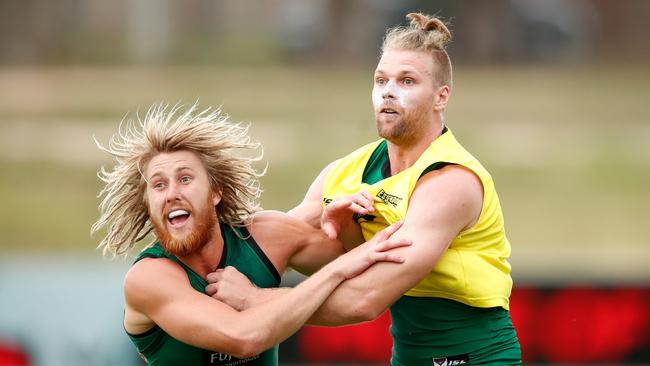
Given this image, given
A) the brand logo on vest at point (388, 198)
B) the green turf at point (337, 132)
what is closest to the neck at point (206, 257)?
the brand logo on vest at point (388, 198)

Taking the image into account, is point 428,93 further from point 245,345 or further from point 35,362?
point 35,362

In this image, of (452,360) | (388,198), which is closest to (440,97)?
(388,198)

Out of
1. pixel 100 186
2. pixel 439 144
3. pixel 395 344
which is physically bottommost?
pixel 100 186

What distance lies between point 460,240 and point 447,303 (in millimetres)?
356

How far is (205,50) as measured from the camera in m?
40.7

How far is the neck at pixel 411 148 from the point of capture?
7488mm

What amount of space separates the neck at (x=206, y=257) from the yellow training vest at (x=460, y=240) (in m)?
0.79

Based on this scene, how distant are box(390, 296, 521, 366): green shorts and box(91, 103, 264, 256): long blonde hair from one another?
1.04 metres

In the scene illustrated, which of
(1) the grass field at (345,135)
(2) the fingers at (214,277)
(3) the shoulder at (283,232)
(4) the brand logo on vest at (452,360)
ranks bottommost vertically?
(1) the grass field at (345,135)

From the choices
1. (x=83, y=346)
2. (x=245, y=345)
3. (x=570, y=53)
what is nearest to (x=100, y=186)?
(x=83, y=346)

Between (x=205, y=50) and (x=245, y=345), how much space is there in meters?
34.3

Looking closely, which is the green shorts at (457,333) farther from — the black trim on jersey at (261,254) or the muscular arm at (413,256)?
the black trim on jersey at (261,254)

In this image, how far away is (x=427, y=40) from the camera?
7.46m

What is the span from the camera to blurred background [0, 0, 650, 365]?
13578 mm
